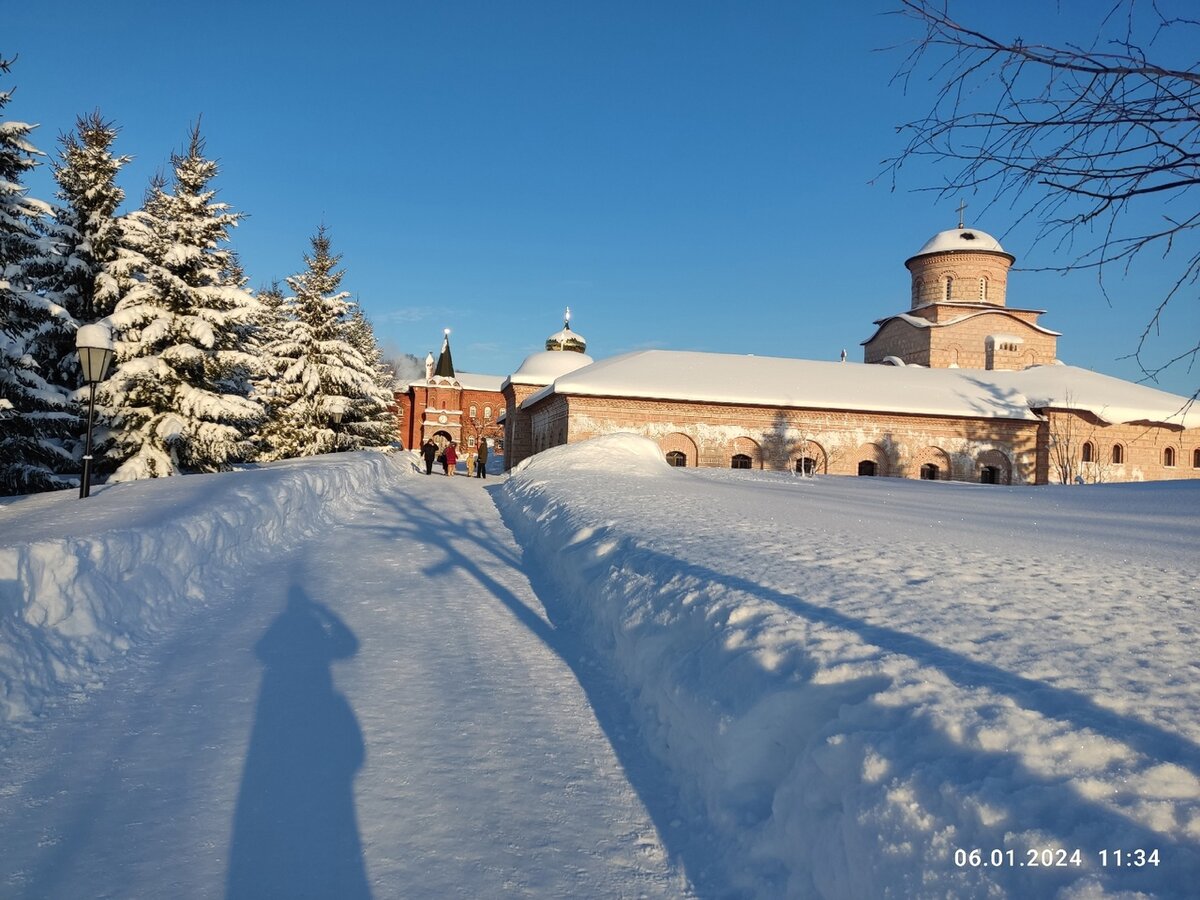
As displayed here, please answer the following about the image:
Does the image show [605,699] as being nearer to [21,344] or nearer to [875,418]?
[21,344]

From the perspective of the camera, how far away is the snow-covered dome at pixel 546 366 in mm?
37000

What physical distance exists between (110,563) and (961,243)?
1666 inches

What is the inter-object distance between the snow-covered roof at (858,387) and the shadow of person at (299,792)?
71.0 feet

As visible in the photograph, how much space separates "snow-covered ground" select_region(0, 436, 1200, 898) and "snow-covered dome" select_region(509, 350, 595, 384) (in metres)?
28.9

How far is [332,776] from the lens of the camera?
160 inches

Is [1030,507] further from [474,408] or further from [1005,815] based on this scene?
[474,408]

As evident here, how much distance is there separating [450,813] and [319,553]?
736cm

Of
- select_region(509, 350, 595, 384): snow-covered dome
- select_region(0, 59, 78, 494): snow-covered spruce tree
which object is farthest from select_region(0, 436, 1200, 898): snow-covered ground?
select_region(509, 350, 595, 384): snow-covered dome

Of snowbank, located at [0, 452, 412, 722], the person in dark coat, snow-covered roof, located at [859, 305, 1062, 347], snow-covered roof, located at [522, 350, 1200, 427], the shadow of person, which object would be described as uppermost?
snow-covered roof, located at [859, 305, 1062, 347]

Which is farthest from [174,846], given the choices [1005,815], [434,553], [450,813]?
[434,553]

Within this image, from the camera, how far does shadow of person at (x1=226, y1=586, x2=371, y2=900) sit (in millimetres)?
3229

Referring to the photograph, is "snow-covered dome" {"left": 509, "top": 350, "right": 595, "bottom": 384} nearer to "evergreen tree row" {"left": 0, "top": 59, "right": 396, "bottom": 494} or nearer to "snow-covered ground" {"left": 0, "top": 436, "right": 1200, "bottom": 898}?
"evergreen tree row" {"left": 0, "top": 59, "right": 396, "bottom": 494}

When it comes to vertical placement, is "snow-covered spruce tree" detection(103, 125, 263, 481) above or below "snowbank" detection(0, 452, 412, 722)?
above

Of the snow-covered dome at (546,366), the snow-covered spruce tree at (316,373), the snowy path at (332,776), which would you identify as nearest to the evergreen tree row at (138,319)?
the snow-covered spruce tree at (316,373)
